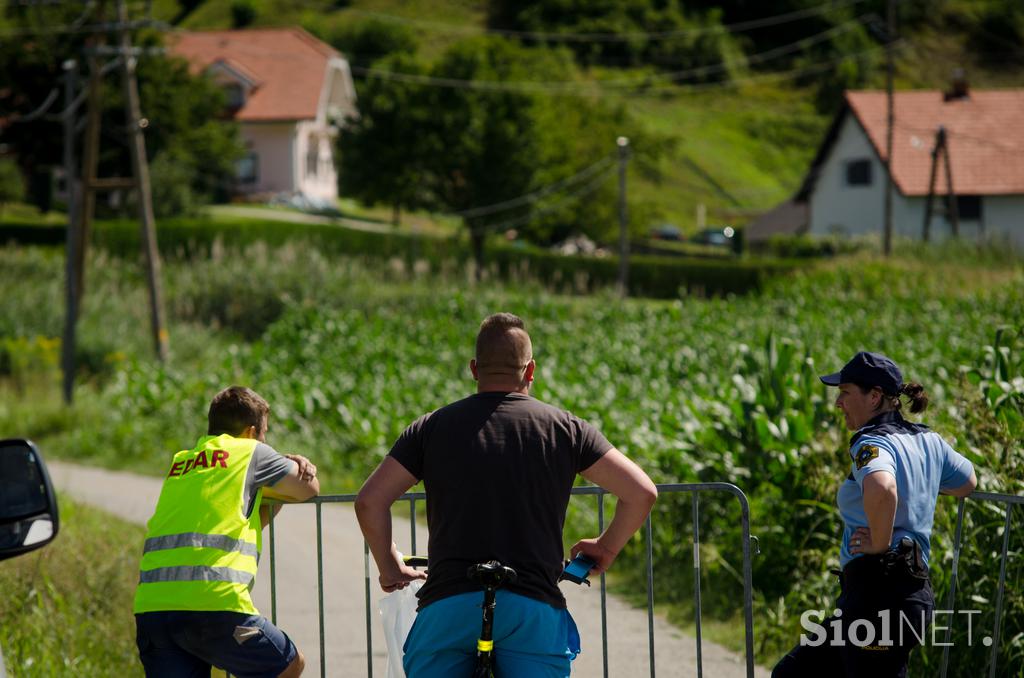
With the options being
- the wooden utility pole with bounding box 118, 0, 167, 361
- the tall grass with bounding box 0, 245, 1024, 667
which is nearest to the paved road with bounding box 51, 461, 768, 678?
the tall grass with bounding box 0, 245, 1024, 667

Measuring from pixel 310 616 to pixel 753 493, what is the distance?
3466 millimetres

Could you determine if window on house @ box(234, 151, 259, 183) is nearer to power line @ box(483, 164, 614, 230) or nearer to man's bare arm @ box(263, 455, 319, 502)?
power line @ box(483, 164, 614, 230)

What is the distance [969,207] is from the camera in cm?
5691

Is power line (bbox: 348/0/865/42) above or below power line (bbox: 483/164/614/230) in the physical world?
above

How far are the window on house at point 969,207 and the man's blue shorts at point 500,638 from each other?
56292mm

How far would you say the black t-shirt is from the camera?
13.4 ft

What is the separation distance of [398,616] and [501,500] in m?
1.04

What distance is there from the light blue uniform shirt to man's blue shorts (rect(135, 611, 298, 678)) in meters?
2.22

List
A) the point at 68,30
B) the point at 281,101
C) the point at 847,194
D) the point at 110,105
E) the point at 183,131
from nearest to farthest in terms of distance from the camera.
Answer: the point at 68,30 < the point at 110,105 < the point at 183,131 < the point at 847,194 < the point at 281,101

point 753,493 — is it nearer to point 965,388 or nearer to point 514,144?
point 965,388

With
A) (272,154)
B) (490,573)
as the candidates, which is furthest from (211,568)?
(272,154)

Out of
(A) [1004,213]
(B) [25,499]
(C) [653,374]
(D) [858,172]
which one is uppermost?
(D) [858,172]

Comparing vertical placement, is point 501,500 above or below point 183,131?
below

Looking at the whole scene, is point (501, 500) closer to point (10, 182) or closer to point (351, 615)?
point (351, 615)
